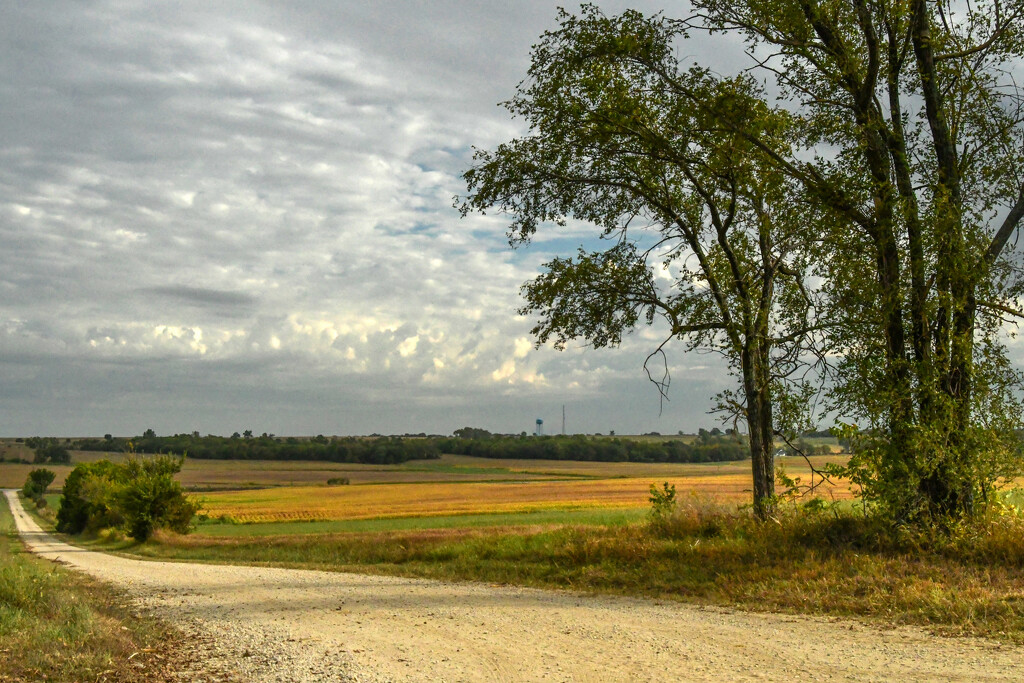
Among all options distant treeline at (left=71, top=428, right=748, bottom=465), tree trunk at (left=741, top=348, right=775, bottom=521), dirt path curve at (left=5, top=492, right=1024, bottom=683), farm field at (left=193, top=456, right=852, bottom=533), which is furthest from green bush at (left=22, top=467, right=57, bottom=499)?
tree trunk at (left=741, top=348, right=775, bottom=521)

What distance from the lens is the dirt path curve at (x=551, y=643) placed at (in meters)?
7.45

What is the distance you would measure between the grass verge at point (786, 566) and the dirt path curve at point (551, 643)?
2.60ft

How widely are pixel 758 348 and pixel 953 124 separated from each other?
219 inches

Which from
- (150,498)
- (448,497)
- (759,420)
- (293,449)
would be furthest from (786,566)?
(293,449)

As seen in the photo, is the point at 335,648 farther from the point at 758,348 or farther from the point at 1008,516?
the point at 758,348

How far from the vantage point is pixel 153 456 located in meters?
47.1

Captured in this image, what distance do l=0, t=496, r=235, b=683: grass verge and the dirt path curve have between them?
58 centimetres

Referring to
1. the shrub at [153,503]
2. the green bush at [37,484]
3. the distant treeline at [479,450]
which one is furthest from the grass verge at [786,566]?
the green bush at [37,484]

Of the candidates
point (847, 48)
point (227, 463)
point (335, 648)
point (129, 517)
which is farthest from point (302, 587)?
point (227, 463)

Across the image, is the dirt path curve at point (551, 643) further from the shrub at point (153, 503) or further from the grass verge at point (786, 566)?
the shrub at point (153, 503)

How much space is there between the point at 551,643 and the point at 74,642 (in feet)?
16.4

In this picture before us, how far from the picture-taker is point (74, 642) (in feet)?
27.4

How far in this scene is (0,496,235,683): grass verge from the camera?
7551mm

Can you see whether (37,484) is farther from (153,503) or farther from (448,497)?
(153,503)
